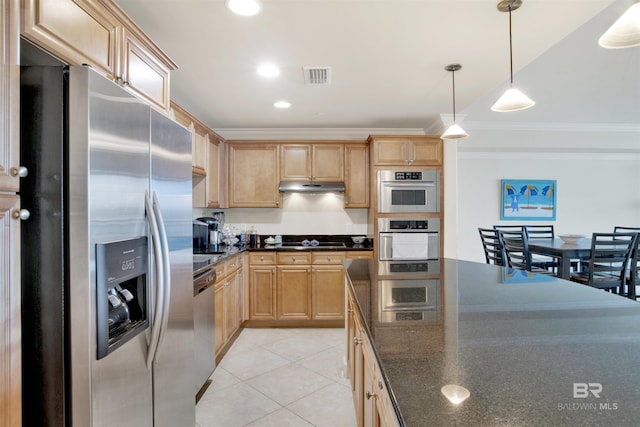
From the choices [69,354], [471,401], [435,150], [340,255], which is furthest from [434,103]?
[69,354]

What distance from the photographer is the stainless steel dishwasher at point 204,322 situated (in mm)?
2209

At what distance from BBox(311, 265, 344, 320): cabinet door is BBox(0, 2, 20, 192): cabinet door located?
3.13 m

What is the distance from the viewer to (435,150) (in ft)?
12.7

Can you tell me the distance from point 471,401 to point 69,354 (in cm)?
115

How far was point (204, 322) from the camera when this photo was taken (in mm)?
2357

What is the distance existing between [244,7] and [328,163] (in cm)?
246

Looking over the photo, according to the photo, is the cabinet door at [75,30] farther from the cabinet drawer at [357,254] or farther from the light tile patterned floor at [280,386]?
the cabinet drawer at [357,254]

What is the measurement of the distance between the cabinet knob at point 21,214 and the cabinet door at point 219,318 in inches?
75.7

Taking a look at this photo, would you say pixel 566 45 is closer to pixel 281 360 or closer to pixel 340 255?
pixel 340 255

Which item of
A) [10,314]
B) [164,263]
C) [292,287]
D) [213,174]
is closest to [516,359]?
[164,263]

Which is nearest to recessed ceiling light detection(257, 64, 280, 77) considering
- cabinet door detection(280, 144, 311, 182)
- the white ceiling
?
the white ceiling

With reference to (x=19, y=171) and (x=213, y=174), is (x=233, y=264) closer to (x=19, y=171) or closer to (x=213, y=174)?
(x=213, y=174)

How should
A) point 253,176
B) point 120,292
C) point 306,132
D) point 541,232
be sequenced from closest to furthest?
point 120,292 → point 253,176 → point 306,132 → point 541,232

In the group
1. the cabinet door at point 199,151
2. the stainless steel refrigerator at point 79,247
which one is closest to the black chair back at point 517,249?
the cabinet door at point 199,151
